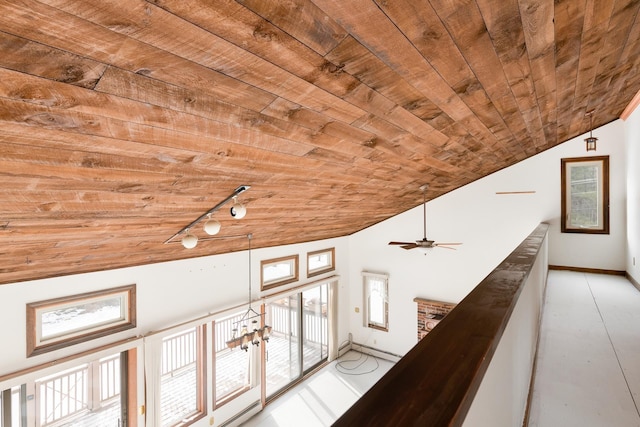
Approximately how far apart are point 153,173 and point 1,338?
2.67 m

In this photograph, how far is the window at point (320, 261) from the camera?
7387 mm

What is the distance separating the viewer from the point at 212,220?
10.3 feet

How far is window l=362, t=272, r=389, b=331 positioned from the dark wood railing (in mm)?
6940

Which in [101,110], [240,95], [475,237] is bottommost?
[475,237]

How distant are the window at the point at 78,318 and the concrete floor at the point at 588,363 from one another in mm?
4351

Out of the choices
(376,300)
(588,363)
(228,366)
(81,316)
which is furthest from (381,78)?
(376,300)

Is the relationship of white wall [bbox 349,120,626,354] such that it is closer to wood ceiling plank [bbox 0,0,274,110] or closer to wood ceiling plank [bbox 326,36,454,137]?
wood ceiling plank [bbox 326,36,454,137]

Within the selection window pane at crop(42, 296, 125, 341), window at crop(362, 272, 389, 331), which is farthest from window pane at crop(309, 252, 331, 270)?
window pane at crop(42, 296, 125, 341)

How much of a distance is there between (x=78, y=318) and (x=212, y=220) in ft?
7.44

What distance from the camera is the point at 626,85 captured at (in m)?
3.86

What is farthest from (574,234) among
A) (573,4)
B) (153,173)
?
(153,173)

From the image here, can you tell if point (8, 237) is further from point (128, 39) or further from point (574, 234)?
point (574, 234)

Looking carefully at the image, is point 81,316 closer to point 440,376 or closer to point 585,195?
point 440,376

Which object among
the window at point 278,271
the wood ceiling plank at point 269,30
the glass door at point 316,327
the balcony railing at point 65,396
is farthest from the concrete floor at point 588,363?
the balcony railing at point 65,396
